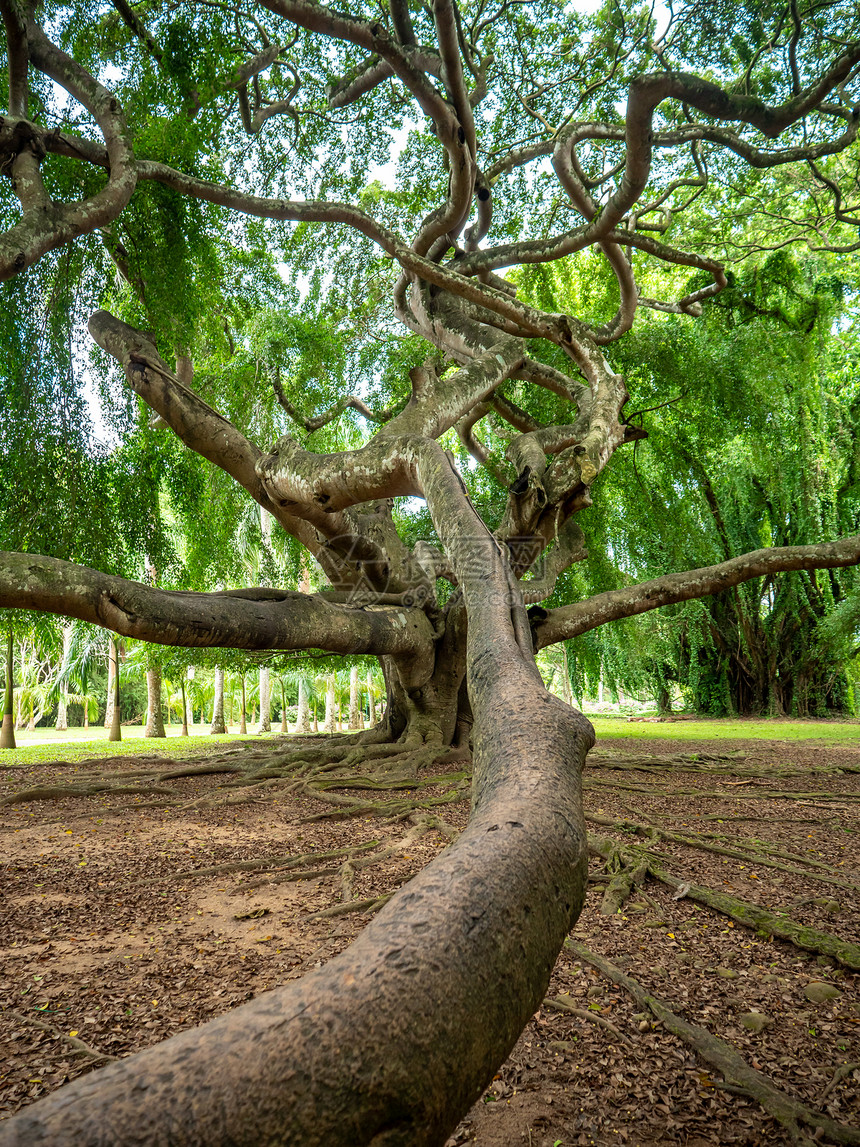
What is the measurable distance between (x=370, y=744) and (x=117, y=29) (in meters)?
8.24

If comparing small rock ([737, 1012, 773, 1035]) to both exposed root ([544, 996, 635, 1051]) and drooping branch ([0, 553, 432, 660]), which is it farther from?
drooping branch ([0, 553, 432, 660])

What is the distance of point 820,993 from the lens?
225 centimetres

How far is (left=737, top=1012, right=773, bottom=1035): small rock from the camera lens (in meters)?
2.06

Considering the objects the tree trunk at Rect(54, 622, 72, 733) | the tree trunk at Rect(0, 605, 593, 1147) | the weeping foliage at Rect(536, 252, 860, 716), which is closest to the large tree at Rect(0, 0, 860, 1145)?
the tree trunk at Rect(0, 605, 593, 1147)

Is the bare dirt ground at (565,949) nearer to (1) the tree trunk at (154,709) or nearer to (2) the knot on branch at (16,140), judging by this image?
(2) the knot on branch at (16,140)

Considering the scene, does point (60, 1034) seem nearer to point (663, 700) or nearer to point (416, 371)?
point (416, 371)

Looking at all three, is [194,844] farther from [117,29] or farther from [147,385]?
[117,29]

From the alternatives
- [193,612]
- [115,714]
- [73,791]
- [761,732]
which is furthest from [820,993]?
[115,714]

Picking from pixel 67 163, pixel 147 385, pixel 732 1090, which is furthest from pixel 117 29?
pixel 732 1090

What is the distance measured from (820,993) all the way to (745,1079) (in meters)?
0.69

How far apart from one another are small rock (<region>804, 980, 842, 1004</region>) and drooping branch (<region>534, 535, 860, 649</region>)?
4.59 metres

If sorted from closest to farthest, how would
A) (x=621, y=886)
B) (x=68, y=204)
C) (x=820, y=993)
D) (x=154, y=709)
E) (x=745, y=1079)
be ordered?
(x=745, y=1079)
(x=820, y=993)
(x=621, y=886)
(x=68, y=204)
(x=154, y=709)

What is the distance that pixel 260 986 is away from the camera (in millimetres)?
2311

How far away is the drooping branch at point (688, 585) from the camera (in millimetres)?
6926
